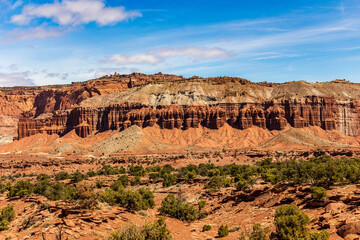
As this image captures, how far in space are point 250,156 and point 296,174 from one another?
49009mm

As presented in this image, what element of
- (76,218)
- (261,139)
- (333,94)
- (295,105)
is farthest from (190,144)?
(76,218)

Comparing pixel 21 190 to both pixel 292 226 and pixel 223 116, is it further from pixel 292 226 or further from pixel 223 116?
pixel 223 116

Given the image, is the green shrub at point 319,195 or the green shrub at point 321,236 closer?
the green shrub at point 321,236

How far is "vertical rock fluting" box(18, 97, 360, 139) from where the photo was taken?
115m

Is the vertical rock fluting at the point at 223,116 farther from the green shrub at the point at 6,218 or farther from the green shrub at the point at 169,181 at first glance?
the green shrub at the point at 6,218

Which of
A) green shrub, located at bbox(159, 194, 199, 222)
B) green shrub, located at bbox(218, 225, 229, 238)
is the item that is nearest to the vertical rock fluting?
green shrub, located at bbox(159, 194, 199, 222)

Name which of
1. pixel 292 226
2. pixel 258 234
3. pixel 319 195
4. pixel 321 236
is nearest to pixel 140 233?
pixel 258 234

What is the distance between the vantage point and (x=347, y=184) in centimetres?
2681

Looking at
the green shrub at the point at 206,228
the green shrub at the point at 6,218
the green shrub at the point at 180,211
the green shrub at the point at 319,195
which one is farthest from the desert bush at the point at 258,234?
the green shrub at the point at 6,218

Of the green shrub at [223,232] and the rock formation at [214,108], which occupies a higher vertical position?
the rock formation at [214,108]

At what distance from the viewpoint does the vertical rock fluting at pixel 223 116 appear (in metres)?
115

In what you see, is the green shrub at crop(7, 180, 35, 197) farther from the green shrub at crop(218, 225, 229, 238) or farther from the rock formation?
the rock formation

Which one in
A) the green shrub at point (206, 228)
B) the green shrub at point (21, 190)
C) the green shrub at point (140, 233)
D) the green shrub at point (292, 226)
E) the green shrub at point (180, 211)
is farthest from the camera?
the green shrub at point (21, 190)

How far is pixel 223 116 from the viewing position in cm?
11700
